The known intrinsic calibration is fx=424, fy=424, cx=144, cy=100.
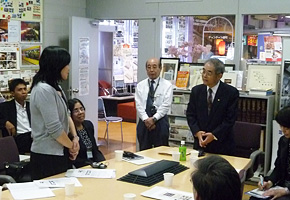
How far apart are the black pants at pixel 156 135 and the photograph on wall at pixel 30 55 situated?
Answer: 7.24 feet

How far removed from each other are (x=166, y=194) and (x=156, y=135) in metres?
2.21

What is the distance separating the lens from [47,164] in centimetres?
307

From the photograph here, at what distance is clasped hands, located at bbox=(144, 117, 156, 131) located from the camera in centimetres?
479

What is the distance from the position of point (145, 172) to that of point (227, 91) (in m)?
1.45

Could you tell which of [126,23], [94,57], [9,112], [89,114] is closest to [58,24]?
[94,57]

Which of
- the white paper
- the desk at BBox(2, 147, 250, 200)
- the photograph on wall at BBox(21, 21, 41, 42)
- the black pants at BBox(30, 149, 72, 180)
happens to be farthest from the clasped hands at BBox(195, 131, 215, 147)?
the photograph on wall at BBox(21, 21, 41, 42)

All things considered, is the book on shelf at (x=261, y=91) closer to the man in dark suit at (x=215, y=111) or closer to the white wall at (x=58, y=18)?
A: the man in dark suit at (x=215, y=111)

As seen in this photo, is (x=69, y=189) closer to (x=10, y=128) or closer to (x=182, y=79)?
(x=10, y=128)

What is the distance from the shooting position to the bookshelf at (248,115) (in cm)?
532

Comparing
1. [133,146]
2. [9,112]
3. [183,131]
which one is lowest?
[133,146]

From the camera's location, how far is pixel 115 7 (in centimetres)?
688

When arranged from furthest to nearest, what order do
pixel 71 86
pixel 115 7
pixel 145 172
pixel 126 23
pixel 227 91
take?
pixel 126 23 < pixel 115 7 < pixel 71 86 < pixel 227 91 < pixel 145 172

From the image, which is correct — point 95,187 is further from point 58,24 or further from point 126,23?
point 126,23

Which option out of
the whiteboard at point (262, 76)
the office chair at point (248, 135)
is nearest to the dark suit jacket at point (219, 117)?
the office chair at point (248, 135)
